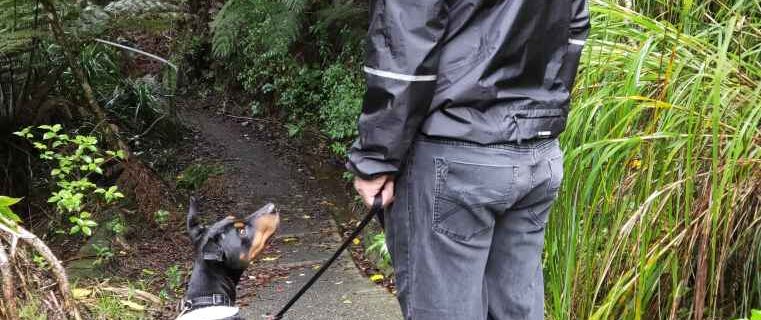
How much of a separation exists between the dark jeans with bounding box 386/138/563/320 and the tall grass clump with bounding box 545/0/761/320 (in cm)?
52

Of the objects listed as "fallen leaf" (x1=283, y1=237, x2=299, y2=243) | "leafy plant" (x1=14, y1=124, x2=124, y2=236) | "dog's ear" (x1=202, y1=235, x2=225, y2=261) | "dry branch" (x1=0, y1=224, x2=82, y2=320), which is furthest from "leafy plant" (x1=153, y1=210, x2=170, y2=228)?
"dry branch" (x1=0, y1=224, x2=82, y2=320)

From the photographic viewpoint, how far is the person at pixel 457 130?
2004 millimetres

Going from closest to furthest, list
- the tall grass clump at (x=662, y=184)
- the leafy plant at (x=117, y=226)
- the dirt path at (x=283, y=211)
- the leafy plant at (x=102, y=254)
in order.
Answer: the tall grass clump at (x=662, y=184)
the dirt path at (x=283, y=211)
the leafy plant at (x=102, y=254)
the leafy plant at (x=117, y=226)

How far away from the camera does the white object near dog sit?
310cm

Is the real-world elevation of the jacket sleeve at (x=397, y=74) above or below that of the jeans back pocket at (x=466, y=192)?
above

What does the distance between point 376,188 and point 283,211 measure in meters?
4.73

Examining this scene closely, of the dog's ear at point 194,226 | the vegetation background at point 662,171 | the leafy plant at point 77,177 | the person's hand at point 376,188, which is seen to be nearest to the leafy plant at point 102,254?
the leafy plant at point 77,177

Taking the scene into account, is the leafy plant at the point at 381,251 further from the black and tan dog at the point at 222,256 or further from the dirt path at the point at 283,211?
the black and tan dog at the point at 222,256

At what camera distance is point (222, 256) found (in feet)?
11.3

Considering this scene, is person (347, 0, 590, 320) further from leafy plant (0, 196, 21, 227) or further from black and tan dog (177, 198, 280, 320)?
leafy plant (0, 196, 21, 227)

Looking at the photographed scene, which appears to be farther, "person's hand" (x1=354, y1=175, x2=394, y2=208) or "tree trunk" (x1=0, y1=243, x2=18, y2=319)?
"tree trunk" (x1=0, y1=243, x2=18, y2=319)

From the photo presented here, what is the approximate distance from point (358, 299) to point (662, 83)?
2.32 meters

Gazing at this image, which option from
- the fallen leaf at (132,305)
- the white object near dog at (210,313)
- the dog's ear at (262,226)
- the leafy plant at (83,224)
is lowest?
the fallen leaf at (132,305)

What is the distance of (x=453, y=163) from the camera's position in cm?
211
